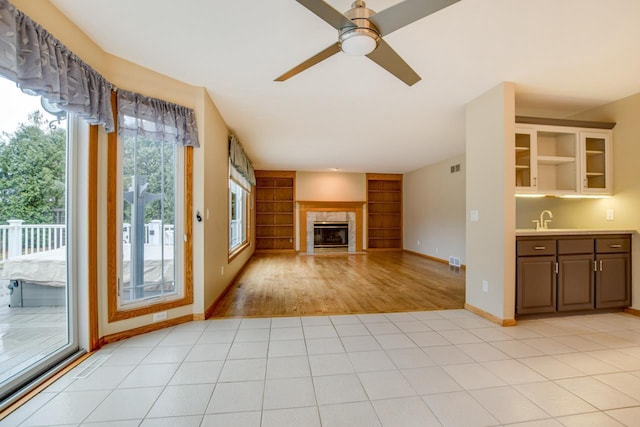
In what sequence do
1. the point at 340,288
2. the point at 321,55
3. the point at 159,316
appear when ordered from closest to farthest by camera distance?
the point at 321,55, the point at 159,316, the point at 340,288

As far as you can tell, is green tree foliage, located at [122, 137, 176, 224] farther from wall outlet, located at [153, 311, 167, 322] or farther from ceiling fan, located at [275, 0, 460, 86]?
ceiling fan, located at [275, 0, 460, 86]

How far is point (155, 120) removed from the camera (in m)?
2.50

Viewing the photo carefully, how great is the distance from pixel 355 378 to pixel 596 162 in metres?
3.94

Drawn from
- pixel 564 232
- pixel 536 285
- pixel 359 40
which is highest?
pixel 359 40

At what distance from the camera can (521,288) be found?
2809 millimetres

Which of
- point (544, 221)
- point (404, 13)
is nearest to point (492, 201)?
point (544, 221)

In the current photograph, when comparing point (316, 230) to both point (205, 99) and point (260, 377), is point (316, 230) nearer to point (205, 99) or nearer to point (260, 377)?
point (205, 99)

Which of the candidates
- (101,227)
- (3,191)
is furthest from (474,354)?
(3,191)

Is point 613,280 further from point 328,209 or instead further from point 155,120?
point 328,209

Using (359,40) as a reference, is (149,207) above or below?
below

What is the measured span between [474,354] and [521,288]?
1125 mm

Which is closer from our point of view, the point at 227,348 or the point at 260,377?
the point at 260,377

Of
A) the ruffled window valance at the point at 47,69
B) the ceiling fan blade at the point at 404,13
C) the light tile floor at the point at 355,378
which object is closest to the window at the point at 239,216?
the light tile floor at the point at 355,378

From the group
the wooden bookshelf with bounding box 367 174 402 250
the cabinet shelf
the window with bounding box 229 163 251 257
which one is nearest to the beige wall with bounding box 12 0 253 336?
the window with bounding box 229 163 251 257
